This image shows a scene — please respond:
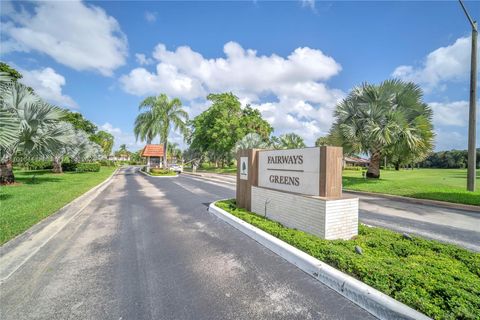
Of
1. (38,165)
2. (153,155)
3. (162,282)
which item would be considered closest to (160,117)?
(153,155)

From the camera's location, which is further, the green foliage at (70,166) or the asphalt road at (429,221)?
the green foliage at (70,166)

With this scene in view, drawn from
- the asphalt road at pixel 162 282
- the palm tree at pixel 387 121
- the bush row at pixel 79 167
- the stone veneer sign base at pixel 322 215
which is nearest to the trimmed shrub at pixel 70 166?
the bush row at pixel 79 167

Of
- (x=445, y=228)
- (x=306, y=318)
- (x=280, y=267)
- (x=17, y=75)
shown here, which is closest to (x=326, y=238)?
(x=280, y=267)

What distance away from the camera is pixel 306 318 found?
2.48 meters

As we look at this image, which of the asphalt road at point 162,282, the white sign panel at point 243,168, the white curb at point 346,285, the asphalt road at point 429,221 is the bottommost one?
the asphalt road at point 162,282

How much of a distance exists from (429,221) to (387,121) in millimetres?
8462

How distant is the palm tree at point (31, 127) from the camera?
1234cm

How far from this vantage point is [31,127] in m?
12.8

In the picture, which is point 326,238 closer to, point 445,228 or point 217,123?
point 445,228

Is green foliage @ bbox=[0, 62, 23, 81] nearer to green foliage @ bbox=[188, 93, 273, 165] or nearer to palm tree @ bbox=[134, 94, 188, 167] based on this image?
palm tree @ bbox=[134, 94, 188, 167]

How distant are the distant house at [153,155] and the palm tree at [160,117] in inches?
321

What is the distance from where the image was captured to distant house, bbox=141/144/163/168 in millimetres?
35544

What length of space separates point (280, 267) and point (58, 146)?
15.6 metres

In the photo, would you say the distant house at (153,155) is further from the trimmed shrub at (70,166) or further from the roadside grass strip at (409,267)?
the roadside grass strip at (409,267)
